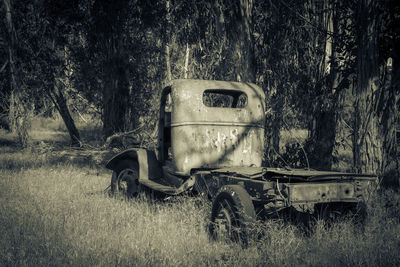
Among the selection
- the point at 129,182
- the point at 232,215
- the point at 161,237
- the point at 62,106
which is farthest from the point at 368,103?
the point at 62,106

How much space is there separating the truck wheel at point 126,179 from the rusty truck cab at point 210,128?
0.58 meters

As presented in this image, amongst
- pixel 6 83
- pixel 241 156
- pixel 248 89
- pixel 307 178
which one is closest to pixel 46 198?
pixel 241 156

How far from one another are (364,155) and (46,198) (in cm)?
497

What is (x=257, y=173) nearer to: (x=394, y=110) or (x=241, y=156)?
(x=241, y=156)

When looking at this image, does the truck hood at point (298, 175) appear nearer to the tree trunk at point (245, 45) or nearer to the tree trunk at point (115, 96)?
the tree trunk at point (245, 45)

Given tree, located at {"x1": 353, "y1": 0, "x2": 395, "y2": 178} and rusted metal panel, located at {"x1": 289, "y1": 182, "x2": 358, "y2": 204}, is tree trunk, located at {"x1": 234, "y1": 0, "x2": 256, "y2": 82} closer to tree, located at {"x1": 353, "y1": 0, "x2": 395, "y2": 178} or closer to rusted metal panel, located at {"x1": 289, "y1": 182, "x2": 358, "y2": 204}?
tree, located at {"x1": 353, "y1": 0, "x2": 395, "y2": 178}

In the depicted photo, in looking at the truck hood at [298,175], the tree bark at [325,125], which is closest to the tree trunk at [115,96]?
the tree bark at [325,125]

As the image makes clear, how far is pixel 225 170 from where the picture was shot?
514 cm

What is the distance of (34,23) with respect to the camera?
11.3 metres

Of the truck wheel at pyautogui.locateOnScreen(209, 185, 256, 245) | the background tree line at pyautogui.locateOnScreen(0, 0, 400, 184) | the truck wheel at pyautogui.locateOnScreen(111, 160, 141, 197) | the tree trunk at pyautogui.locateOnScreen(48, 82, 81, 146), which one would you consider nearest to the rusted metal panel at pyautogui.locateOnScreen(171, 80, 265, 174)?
the background tree line at pyautogui.locateOnScreen(0, 0, 400, 184)

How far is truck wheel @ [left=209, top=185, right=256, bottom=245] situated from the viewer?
4.20m

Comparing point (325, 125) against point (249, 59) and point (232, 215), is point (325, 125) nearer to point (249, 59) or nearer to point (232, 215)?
point (249, 59)

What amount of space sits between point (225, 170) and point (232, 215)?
31.8 inches

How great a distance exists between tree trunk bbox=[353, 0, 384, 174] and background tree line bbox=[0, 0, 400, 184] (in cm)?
1
